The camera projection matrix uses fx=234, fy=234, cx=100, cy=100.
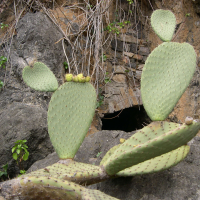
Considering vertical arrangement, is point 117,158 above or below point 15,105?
above

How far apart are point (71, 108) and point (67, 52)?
179cm

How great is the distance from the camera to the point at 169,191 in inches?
50.0

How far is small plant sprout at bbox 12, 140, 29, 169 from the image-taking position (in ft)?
6.98

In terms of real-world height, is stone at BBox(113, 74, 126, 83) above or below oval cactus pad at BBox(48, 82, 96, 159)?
below

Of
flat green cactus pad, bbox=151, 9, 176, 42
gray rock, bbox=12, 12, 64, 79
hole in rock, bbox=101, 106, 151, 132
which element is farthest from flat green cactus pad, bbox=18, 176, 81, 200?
hole in rock, bbox=101, 106, 151, 132

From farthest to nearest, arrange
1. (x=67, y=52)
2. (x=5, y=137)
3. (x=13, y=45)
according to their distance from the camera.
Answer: (x=67, y=52)
(x=13, y=45)
(x=5, y=137)

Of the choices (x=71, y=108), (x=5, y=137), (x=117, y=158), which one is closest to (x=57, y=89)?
(x=71, y=108)

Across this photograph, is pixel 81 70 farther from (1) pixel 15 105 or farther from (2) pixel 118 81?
(1) pixel 15 105

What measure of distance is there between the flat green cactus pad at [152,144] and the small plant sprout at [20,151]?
113cm

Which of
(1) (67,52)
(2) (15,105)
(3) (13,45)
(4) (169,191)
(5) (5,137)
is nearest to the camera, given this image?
(4) (169,191)

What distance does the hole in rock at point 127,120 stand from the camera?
13.3 ft

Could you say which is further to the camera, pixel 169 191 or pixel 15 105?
pixel 15 105

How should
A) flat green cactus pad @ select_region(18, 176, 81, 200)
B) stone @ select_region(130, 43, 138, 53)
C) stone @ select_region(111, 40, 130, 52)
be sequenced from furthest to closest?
1. stone @ select_region(130, 43, 138, 53)
2. stone @ select_region(111, 40, 130, 52)
3. flat green cactus pad @ select_region(18, 176, 81, 200)

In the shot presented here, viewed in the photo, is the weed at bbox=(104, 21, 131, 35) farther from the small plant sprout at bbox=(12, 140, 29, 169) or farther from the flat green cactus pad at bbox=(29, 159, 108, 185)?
the flat green cactus pad at bbox=(29, 159, 108, 185)
